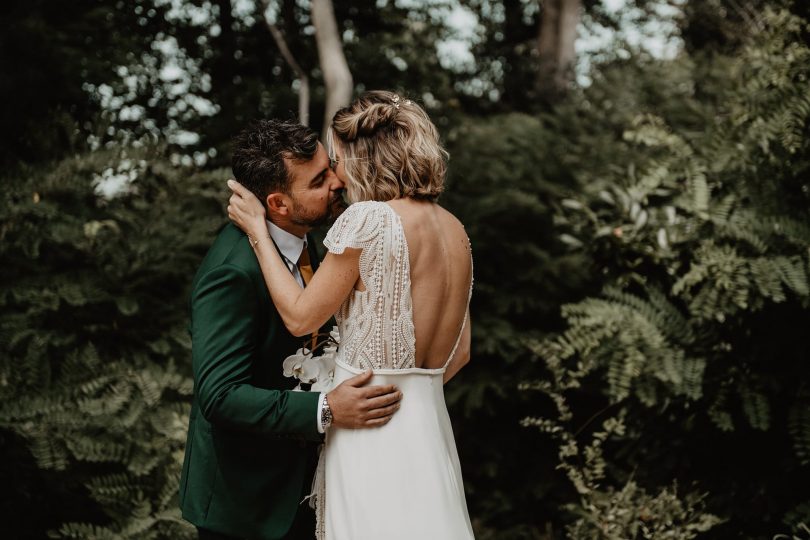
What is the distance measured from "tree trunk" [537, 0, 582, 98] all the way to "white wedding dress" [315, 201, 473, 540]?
21.5ft

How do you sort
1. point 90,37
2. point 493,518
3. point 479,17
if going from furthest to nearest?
point 479,17 < point 493,518 < point 90,37

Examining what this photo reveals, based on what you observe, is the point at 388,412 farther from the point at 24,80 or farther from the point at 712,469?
the point at 24,80

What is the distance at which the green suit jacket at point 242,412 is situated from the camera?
1.95 metres

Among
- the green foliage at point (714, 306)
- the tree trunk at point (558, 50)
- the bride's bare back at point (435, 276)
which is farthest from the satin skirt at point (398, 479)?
the tree trunk at point (558, 50)

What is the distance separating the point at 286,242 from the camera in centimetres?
225

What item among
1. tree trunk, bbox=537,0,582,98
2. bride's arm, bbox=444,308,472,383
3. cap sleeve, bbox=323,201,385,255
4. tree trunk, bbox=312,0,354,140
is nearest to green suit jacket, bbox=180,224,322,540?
cap sleeve, bbox=323,201,385,255

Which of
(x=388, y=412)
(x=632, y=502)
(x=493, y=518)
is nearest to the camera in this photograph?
(x=388, y=412)

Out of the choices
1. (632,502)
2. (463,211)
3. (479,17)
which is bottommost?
(632,502)

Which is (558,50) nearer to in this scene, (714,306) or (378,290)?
(714,306)

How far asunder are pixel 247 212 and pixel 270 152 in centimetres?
18

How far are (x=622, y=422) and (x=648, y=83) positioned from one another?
390 centimetres

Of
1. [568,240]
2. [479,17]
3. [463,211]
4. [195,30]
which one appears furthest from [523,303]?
[479,17]

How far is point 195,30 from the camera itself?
18.9 feet

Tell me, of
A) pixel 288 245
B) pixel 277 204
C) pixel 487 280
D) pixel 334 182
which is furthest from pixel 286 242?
pixel 487 280
